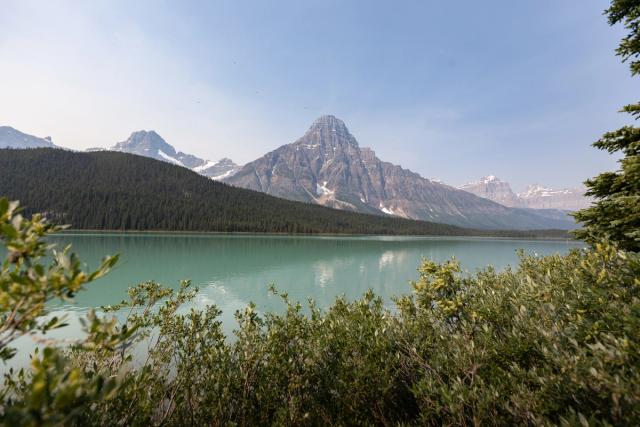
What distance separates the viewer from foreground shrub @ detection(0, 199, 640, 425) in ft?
12.5

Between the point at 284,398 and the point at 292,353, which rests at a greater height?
the point at 292,353

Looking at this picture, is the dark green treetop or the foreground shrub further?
the dark green treetop

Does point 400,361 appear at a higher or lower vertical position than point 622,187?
lower

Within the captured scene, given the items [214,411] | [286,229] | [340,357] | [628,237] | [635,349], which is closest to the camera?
[635,349]

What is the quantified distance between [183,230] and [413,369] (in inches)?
7266

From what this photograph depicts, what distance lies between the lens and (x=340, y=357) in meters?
7.68

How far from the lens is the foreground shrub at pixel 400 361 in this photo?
3824mm

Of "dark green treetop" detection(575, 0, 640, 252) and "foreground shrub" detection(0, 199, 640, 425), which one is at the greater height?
"dark green treetop" detection(575, 0, 640, 252)

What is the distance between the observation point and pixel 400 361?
727 centimetres

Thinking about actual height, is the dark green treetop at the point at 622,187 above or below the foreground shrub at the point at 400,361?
above

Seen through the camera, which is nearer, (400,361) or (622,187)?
(400,361)

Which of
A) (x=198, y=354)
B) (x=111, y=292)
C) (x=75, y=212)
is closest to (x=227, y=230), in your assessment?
(x=75, y=212)

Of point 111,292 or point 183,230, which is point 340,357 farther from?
point 183,230

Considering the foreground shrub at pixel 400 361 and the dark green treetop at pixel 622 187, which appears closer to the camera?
the foreground shrub at pixel 400 361
